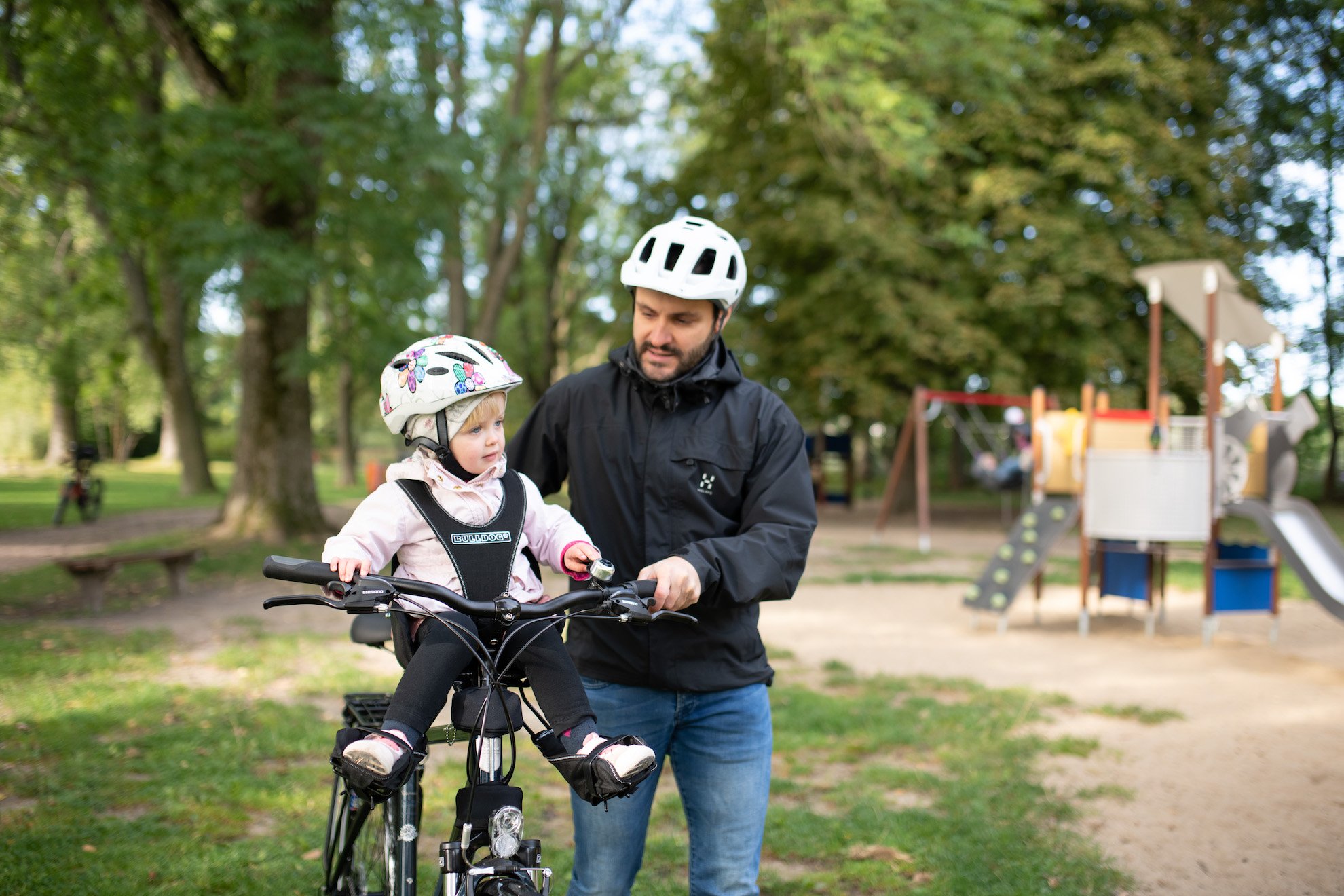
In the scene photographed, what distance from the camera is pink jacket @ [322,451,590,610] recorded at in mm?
2498

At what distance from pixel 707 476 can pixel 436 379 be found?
0.78 metres

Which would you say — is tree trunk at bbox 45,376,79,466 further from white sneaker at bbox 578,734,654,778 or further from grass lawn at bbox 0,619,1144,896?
white sneaker at bbox 578,734,654,778

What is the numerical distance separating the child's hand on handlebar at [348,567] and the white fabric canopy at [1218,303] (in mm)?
10658

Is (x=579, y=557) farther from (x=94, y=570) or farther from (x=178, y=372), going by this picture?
(x=178, y=372)

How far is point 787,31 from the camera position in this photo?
15156 millimetres

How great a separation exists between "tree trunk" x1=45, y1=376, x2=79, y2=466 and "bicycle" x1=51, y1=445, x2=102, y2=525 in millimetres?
15779

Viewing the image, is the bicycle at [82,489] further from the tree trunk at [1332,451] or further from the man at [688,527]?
the tree trunk at [1332,451]

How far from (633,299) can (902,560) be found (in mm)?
14641

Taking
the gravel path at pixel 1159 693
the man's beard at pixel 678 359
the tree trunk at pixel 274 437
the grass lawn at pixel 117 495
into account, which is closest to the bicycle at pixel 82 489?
the grass lawn at pixel 117 495

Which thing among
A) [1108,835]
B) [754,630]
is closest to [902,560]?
[1108,835]

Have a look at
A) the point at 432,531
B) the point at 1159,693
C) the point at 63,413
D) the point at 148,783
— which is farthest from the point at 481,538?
the point at 63,413

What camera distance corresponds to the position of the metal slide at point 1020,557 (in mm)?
11094

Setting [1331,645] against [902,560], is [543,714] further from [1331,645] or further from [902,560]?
[902,560]

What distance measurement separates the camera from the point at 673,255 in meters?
2.93
